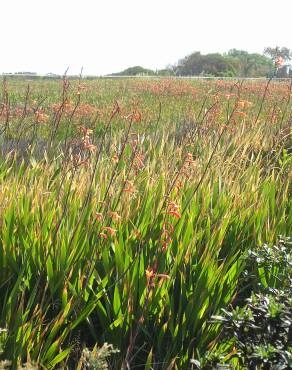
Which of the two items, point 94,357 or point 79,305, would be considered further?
point 79,305

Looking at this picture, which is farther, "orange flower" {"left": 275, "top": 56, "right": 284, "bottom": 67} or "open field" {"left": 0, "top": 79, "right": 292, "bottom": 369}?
"orange flower" {"left": 275, "top": 56, "right": 284, "bottom": 67}

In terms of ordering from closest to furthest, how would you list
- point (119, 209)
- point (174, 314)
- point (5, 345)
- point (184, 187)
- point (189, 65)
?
1. point (5, 345)
2. point (174, 314)
3. point (119, 209)
4. point (184, 187)
5. point (189, 65)

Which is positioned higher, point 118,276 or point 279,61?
point 279,61

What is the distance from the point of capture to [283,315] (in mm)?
2135

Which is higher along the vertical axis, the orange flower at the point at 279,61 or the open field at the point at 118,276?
the orange flower at the point at 279,61

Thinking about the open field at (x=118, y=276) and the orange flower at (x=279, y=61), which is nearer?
the open field at (x=118, y=276)

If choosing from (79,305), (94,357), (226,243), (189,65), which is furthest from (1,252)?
(189,65)

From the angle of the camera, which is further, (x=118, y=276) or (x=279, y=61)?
(x=279, y=61)

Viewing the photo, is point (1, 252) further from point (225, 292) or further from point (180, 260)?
point (225, 292)

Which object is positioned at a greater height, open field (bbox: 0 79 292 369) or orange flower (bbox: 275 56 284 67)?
orange flower (bbox: 275 56 284 67)

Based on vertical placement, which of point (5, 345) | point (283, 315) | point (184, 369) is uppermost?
point (283, 315)

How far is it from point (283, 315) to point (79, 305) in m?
0.99

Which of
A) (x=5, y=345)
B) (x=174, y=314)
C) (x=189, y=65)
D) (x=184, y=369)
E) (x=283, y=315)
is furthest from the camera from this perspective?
(x=189, y=65)

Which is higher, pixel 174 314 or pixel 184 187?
pixel 184 187
